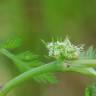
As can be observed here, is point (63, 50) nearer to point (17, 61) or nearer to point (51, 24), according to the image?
point (17, 61)

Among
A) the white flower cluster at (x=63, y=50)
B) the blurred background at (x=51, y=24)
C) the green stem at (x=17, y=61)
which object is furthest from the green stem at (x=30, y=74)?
the blurred background at (x=51, y=24)

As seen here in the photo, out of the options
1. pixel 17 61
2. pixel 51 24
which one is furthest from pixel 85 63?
pixel 51 24

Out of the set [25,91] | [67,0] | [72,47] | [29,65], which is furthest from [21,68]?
[67,0]

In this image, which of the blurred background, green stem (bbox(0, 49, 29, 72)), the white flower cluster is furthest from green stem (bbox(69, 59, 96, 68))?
the blurred background

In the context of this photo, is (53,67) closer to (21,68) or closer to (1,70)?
(21,68)

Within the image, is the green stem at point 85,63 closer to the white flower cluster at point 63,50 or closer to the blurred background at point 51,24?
the white flower cluster at point 63,50

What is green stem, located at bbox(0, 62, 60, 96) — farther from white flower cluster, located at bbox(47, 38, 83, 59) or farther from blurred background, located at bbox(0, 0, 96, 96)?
blurred background, located at bbox(0, 0, 96, 96)
